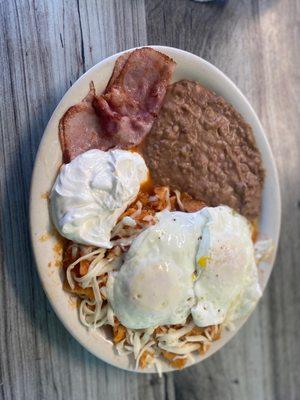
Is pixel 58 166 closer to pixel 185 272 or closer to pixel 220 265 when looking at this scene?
pixel 185 272

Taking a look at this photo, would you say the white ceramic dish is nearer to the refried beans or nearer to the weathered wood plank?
the refried beans

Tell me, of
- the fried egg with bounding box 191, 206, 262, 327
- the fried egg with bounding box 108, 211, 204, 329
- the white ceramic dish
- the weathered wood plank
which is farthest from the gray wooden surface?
the fried egg with bounding box 191, 206, 262, 327

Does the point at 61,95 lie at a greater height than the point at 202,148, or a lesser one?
greater

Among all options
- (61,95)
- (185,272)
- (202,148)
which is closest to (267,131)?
(202,148)

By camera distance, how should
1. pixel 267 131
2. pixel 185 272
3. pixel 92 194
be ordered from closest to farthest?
pixel 92 194 < pixel 185 272 < pixel 267 131

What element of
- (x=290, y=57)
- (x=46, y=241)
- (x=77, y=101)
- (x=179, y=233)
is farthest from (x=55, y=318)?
(x=290, y=57)

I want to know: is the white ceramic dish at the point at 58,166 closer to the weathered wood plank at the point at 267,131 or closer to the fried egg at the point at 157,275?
the fried egg at the point at 157,275

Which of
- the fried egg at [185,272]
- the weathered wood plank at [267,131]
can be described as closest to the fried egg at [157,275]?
the fried egg at [185,272]
